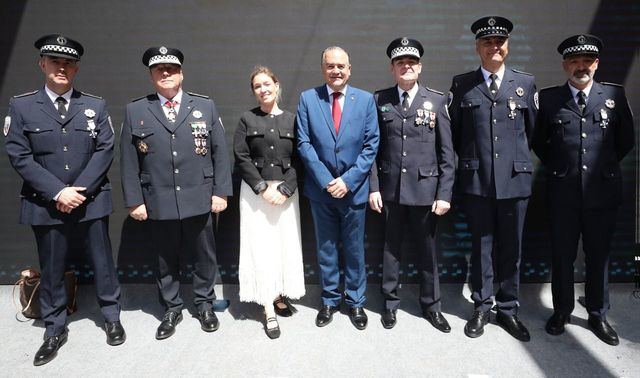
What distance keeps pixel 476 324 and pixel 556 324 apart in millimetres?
591

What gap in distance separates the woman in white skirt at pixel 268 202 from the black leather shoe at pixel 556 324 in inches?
72.2

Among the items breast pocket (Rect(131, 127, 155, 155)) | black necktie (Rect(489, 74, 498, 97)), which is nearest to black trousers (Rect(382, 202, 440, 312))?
black necktie (Rect(489, 74, 498, 97))

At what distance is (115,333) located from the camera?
3.09 meters

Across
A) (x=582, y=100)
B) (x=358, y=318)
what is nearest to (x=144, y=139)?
(x=358, y=318)

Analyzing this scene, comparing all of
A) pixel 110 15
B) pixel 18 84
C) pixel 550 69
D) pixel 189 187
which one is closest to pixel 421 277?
pixel 189 187

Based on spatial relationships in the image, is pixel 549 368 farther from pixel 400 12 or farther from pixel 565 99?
pixel 400 12

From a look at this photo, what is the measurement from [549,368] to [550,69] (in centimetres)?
248

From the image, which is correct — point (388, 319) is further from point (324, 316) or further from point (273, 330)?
point (273, 330)

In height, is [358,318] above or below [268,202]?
below

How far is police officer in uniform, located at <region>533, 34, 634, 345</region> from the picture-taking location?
2.95 meters

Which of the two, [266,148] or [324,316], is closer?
[266,148]

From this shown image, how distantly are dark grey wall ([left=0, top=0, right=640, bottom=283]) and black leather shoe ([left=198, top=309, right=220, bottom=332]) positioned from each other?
151 centimetres

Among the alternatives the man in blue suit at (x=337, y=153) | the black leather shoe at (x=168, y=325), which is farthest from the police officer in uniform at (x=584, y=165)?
the black leather shoe at (x=168, y=325)

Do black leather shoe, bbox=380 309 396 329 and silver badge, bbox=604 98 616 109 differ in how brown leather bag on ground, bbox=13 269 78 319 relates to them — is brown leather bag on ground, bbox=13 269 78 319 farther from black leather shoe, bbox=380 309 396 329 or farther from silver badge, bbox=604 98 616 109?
silver badge, bbox=604 98 616 109
